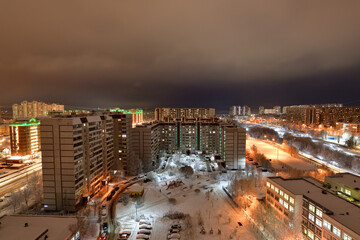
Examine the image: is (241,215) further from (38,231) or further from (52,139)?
(52,139)

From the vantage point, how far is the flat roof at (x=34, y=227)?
11.3 m

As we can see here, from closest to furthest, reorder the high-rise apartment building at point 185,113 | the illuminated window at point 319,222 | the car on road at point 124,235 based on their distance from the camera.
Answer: the illuminated window at point 319,222
the car on road at point 124,235
the high-rise apartment building at point 185,113

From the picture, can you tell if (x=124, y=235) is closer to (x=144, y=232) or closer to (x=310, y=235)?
(x=144, y=232)

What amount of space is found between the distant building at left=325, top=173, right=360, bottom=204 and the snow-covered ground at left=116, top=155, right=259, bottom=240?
926 centimetres

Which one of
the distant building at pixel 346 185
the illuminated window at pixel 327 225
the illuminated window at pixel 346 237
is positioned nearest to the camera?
the illuminated window at pixel 346 237

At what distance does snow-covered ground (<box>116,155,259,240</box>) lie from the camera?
15820 mm

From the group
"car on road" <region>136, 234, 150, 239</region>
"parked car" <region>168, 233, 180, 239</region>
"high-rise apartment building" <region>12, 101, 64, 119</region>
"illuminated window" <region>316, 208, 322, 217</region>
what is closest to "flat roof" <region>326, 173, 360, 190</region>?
"illuminated window" <region>316, 208, 322, 217</region>

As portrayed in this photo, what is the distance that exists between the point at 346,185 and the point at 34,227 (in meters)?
24.7

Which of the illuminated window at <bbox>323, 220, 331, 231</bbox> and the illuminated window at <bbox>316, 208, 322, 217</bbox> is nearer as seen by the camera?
the illuminated window at <bbox>323, 220, 331, 231</bbox>

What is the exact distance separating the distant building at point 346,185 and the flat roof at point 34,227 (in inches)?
878

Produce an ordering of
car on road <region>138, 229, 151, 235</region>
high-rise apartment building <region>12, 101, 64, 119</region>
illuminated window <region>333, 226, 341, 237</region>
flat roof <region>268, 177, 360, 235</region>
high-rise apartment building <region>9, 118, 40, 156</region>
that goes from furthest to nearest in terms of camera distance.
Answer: high-rise apartment building <region>12, 101, 64, 119</region>, high-rise apartment building <region>9, 118, 40, 156</region>, car on road <region>138, 229, 151, 235</region>, flat roof <region>268, 177, 360, 235</region>, illuminated window <region>333, 226, 341, 237</region>

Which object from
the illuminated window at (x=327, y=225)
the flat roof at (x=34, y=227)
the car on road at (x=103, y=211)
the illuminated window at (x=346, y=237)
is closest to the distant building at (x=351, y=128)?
the illuminated window at (x=327, y=225)

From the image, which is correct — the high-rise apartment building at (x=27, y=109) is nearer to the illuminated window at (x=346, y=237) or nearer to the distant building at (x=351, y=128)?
the illuminated window at (x=346, y=237)

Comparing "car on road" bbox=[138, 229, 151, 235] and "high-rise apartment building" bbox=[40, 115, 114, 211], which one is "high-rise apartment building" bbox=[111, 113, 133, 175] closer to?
"high-rise apartment building" bbox=[40, 115, 114, 211]
